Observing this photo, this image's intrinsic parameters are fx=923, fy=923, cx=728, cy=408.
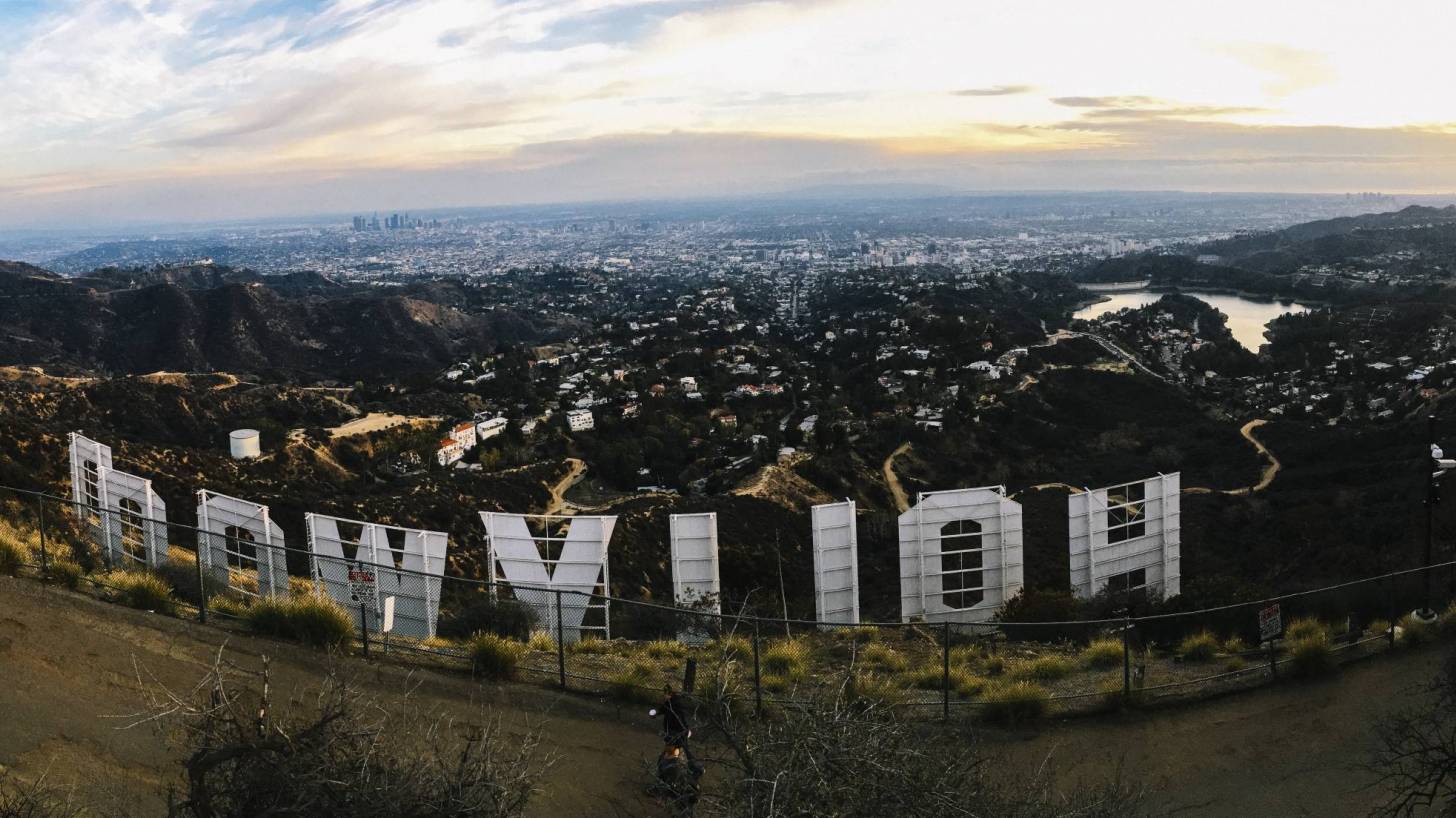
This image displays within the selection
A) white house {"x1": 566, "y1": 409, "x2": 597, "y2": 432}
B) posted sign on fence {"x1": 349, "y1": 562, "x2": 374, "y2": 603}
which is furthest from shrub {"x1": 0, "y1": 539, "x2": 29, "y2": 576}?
white house {"x1": 566, "y1": 409, "x2": 597, "y2": 432}

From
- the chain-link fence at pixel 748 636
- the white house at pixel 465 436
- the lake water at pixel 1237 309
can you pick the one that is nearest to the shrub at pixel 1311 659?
the chain-link fence at pixel 748 636

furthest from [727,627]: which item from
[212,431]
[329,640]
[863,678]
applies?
[212,431]

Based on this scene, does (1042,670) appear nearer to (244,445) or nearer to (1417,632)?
(1417,632)

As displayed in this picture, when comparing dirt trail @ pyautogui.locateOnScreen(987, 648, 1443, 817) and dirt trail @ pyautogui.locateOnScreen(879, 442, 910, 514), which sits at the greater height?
dirt trail @ pyautogui.locateOnScreen(987, 648, 1443, 817)

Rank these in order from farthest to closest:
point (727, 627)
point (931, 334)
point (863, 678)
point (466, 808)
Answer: point (931, 334) → point (727, 627) → point (863, 678) → point (466, 808)

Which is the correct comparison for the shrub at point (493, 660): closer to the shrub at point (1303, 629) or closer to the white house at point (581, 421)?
the shrub at point (1303, 629)

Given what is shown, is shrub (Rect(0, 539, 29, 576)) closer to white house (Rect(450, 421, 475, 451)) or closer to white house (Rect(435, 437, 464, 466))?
white house (Rect(435, 437, 464, 466))

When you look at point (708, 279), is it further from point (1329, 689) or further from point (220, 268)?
point (1329, 689)
